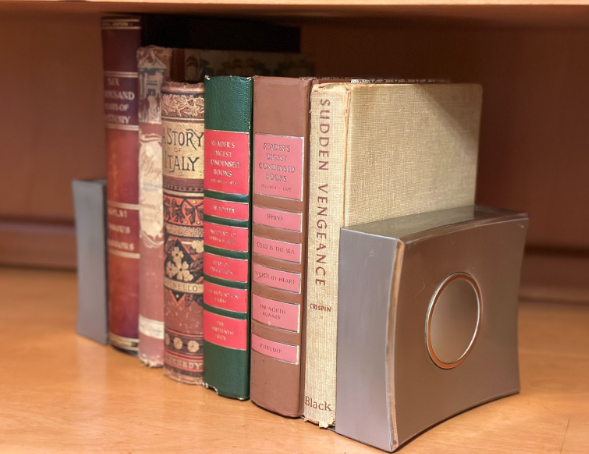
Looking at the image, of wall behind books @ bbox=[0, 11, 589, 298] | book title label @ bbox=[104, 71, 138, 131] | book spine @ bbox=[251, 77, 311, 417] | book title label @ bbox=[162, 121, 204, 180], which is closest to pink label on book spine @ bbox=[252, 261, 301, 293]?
book spine @ bbox=[251, 77, 311, 417]

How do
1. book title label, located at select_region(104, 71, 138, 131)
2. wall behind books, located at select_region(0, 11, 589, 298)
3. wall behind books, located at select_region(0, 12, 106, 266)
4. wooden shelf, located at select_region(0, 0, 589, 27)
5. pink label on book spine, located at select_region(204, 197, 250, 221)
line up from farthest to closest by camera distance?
wall behind books, located at select_region(0, 12, 106, 266), wall behind books, located at select_region(0, 11, 589, 298), book title label, located at select_region(104, 71, 138, 131), pink label on book spine, located at select_region(204, 197, 250, 221), wooden shelf, located at select_region(0, 0, 589, 27)

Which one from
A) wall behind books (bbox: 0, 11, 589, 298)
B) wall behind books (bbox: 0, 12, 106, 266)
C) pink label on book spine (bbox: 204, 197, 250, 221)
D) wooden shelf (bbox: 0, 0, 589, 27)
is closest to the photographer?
wooden shelf (bbox: 0, 0, 589, 27)

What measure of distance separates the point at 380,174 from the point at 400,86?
9cm

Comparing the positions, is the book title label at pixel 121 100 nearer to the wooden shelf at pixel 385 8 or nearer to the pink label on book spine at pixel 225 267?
the wooden shelf at pixel 385 8

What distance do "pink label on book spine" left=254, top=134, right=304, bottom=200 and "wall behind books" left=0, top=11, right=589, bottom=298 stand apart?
37 centimetres

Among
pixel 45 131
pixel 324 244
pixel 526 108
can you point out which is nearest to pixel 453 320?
pixel 324 244

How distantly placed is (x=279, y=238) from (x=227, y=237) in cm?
7

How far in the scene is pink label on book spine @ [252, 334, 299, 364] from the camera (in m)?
0.75

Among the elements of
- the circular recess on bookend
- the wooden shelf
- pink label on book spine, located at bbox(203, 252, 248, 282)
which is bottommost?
the circular recess on bookend

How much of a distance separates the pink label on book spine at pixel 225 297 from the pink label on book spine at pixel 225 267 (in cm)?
1

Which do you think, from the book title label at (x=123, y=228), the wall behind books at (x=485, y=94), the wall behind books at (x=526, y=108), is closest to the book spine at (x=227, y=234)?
the book title label at (x=123, y=228)

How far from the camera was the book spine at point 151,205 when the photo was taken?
2.76 feet

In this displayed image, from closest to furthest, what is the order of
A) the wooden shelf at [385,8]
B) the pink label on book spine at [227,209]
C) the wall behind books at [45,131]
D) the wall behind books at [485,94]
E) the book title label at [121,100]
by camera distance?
the wooden shelf at [385,8], the pink label on book spine at [227,209], the book title label at [121,100], the wall behind books at [485,94], the wall behind books at [45,131]

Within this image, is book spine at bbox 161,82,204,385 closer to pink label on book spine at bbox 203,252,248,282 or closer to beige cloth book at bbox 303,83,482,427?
pink label on book spine at bbox 203,252,248,282
